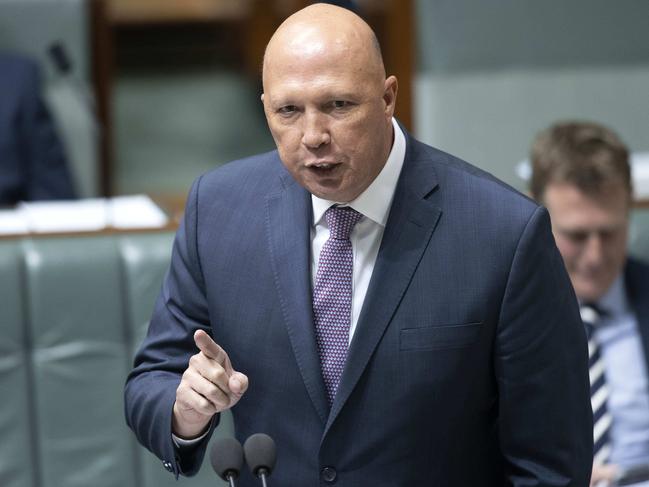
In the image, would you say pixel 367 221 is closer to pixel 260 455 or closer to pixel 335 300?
Answer: pixel 335 300

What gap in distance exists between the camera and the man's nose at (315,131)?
1.12 metres

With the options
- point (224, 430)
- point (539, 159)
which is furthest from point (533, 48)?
point (224, 430)

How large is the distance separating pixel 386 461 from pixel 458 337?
15 cm

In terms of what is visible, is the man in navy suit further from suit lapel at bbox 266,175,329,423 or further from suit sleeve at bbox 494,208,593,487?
suit sleeve at bbox 494,208,593,487

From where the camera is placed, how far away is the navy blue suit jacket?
1206 millimetres

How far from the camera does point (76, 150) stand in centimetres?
311

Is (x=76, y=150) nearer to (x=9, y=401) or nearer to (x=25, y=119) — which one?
(x=25, y=119)

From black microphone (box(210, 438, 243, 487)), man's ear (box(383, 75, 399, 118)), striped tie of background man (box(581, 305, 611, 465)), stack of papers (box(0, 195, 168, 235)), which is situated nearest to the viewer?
black microphone (box(210, 438, 243, 487))

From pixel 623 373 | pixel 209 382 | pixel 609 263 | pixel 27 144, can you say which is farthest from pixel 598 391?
pixel 27 144

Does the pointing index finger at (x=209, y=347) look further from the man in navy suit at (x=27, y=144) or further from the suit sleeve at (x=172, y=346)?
the man in navy suit at (x=27, y=144)

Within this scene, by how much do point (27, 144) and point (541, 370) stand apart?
6.43 feet

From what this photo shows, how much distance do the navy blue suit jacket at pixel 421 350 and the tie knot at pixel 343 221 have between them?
32 millimetres

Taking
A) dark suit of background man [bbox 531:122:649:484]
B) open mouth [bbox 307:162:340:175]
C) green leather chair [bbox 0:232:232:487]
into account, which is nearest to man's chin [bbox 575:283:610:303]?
dark suit of background man [bbox 531:122:649:484]

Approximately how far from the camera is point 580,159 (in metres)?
1.84
